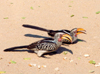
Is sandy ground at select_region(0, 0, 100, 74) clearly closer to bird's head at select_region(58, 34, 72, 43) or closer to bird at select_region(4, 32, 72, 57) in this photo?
bird at select_region(4, 32, 72, 57)

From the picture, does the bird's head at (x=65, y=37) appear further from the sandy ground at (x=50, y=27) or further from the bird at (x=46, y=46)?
the sandy ground at (x=50, y=27)

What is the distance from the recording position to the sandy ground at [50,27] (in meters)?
6.65

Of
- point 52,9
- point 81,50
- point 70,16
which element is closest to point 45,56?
point 81,50

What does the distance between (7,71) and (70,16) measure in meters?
5.89

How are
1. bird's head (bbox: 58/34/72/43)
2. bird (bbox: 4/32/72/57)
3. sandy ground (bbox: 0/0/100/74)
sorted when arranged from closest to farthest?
sandy ground (bbox: 0/0/100/74) → bird (bbox: 4/32/72/57) → bird's head (bbox: 58/34/72/43)

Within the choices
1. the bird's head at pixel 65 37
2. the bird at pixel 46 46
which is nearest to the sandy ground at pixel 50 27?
the bird at pixel 46 46

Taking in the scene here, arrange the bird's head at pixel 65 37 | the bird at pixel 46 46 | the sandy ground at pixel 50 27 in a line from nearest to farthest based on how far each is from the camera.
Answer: the sandy ground at pixel 50 27, the bird at pixel 46 46, the bird's head at pixel 65 37

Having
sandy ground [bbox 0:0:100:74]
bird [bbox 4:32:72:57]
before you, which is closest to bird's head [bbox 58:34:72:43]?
bird [bbox 4:32:72:57]

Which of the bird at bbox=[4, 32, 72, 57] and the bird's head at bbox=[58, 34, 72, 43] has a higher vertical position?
the bird's head at bbox=[58, 34, 72, 43]

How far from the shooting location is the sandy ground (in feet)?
21.8

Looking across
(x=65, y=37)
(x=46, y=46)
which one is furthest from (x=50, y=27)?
(x=46, y=46)

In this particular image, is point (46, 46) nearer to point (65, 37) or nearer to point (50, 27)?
point (65, 37)

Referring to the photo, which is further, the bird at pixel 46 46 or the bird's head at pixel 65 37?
the bird's head at pixel 65 37

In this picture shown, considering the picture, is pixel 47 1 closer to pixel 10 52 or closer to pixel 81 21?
pixel 81 21
